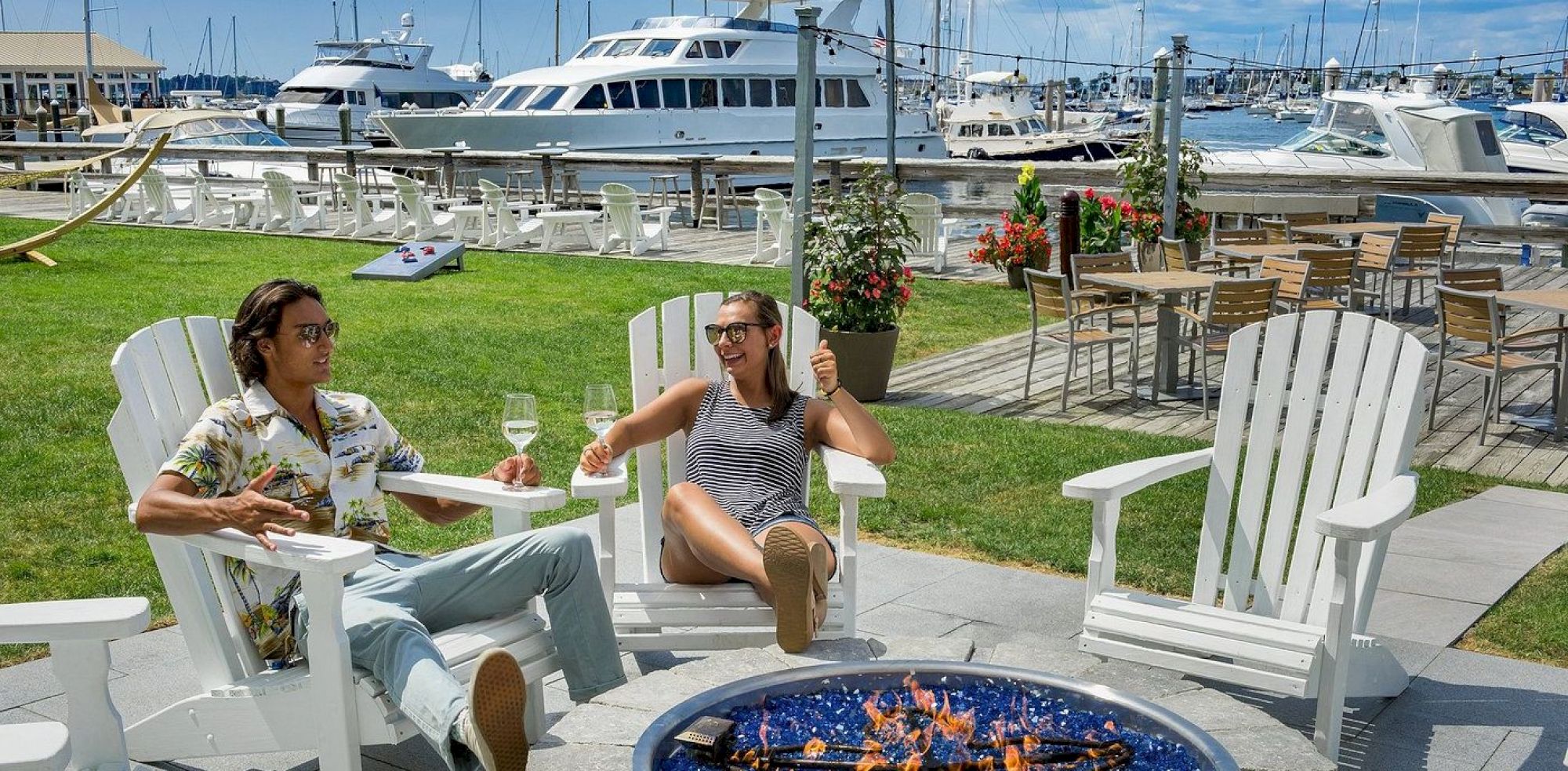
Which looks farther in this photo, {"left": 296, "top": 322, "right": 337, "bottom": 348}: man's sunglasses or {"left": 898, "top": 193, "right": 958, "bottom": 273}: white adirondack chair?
{"left": 898, "top": 193, "right": 958, "bottom": 273}: white adirondack chair

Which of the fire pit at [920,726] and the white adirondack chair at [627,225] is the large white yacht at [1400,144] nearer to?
→ the white adirondack chair at [627,225]

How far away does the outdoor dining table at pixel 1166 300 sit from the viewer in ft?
24.6

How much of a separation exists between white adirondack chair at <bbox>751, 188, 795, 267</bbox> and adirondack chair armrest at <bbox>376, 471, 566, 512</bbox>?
386 inches

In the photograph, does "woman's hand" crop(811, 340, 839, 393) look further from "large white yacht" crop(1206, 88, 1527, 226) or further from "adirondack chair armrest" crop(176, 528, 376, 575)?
"large white yacht" crop(1206, 88, 1527, 226)

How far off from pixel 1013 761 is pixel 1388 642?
7.17 feet

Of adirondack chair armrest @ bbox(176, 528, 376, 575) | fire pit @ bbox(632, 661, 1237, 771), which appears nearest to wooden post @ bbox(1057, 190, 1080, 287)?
fire pit @ bbox(632, 661, 1237, 771)

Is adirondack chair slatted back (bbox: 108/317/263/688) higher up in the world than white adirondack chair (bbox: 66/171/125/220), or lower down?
lower down

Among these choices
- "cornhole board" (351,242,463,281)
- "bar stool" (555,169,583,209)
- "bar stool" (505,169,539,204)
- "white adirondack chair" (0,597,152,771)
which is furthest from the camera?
"bar stool" (505,169,539,204)

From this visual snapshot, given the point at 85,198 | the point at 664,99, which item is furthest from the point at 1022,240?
the point at 664,99

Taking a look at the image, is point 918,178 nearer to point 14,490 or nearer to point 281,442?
point 14,490

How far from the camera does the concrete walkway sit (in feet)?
10.6

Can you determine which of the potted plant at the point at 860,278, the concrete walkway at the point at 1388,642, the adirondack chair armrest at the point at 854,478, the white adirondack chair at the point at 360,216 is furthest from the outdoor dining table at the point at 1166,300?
the white adirondack chair at the point at 360,216

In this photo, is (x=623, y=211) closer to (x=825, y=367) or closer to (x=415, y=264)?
(x=415, y=264)

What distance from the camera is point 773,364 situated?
13.0 feet
